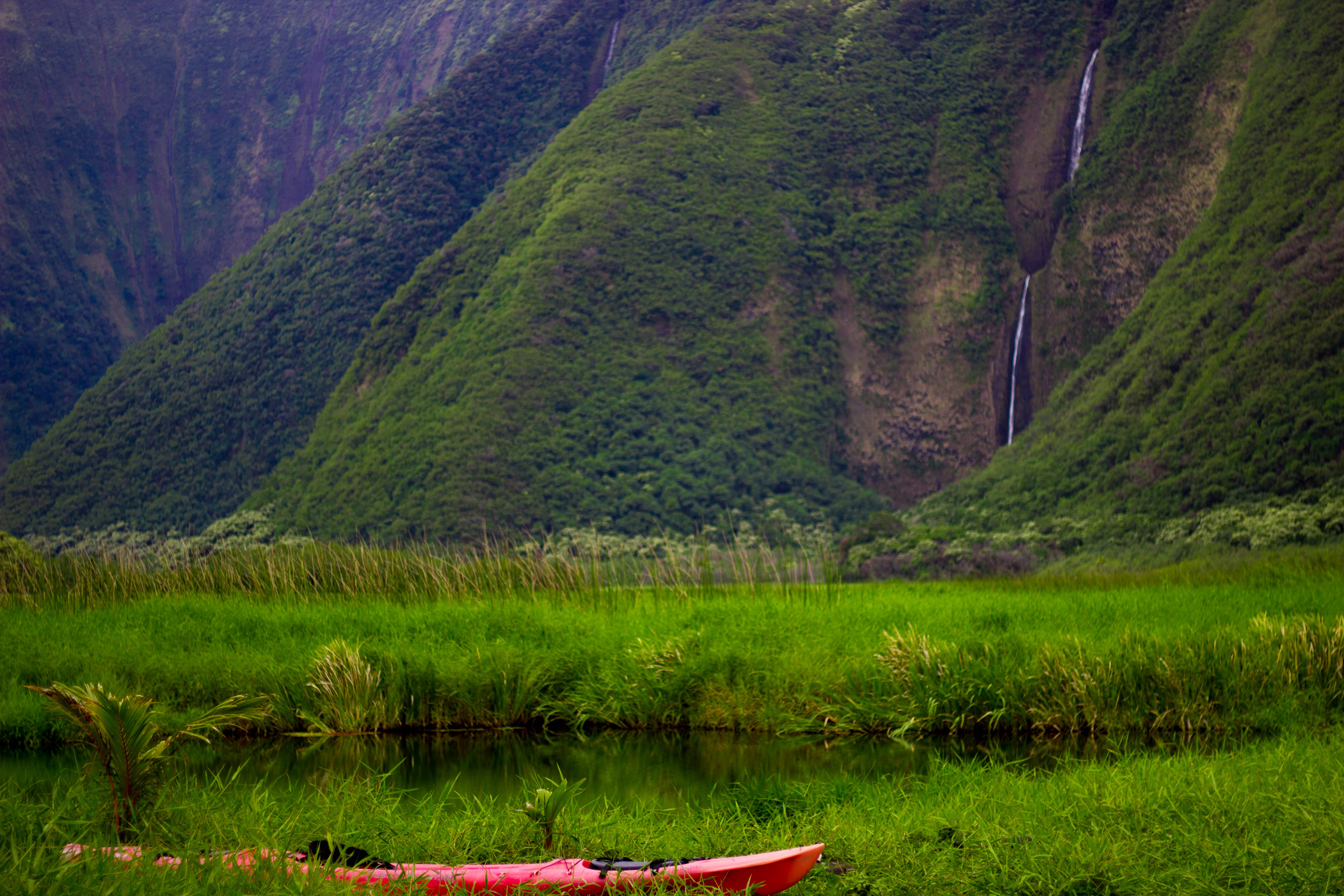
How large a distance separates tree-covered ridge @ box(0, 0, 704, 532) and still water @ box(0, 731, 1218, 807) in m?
36.1

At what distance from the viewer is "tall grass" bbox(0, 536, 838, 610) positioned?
12820mm

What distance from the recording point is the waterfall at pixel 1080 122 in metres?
42.2

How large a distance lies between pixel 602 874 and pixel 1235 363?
27236 mm

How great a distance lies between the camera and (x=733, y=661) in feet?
30.5

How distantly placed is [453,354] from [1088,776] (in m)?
33.2

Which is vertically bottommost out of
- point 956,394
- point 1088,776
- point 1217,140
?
point 1088,776

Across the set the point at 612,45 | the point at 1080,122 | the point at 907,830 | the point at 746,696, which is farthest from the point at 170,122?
the point at 907,830

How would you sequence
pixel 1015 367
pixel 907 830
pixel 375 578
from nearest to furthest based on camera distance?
pixel 907 830 < pixel 375 578 < pixel 1015 367

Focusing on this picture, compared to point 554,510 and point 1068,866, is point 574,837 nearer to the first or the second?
point 1068,866

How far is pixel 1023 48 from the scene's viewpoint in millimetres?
45406

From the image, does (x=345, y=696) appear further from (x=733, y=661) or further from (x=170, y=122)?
(x=170, y=122)

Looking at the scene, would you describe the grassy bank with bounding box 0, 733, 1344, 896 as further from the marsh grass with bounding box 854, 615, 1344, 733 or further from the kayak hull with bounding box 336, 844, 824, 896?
the marsh grass with bounding box 854, 615, 1344, 733

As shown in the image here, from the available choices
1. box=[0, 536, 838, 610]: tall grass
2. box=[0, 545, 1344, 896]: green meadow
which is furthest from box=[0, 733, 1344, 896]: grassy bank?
box=[0, 536, 838, 610]: tall grass

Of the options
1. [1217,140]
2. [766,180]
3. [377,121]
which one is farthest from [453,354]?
[377,121]
